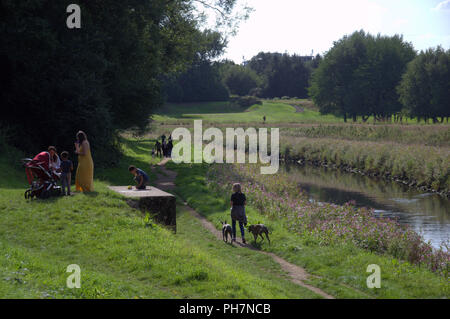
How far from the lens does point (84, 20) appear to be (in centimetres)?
2673

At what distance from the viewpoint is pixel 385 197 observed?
87.9 feet

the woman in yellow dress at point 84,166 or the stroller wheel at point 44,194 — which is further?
the woman in yellow dress at point 84,166

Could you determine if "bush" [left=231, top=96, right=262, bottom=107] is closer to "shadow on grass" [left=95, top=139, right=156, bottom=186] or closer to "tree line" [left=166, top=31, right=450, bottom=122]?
"tree line" [left=166, top=31, right=450, bottom=122]

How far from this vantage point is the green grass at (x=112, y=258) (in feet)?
27.8

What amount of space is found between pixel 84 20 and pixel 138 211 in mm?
16097

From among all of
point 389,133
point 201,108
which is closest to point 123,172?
point 389,133

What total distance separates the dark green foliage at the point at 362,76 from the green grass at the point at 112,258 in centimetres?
8847

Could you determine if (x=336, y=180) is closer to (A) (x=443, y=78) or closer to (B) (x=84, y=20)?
(B) (x=84, y=20)

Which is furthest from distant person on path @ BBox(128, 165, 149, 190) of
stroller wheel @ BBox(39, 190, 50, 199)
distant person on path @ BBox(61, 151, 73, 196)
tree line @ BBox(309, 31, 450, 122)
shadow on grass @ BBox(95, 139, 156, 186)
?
tree line @ BBox(309, 31, 450, 122)

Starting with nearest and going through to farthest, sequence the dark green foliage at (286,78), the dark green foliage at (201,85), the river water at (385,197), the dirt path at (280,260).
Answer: the dirt path at (280,260) < the river water at (385,197) < the dark green foliage at (201,85) < the dark green foliage at (286,78)

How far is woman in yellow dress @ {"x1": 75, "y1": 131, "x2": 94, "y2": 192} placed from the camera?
1616cm

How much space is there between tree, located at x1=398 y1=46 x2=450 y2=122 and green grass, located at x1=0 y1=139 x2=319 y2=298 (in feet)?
252

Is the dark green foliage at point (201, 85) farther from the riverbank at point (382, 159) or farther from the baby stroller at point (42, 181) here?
the baby stroller at point (42, 181)

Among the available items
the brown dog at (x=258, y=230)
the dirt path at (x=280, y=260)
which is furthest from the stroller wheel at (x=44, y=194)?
the brown dog at (x=258, y=230)
